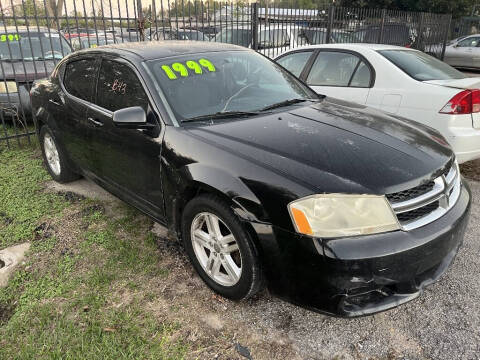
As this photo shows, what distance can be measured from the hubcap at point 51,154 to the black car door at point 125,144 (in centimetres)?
117

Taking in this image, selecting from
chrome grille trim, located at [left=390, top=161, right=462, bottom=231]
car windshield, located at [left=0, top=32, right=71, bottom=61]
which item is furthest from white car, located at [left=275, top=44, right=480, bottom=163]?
car windshield, located at [left=0, top=32, right=71, bottom=61]

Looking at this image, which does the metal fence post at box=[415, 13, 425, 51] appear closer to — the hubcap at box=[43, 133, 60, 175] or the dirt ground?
the dirt ground

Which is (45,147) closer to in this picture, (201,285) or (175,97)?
(175,97)

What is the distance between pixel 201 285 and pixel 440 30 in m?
14.8

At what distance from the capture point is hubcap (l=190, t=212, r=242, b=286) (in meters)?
2.43

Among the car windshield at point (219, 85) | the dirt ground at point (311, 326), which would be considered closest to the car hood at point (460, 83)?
the car windshield at point (219, 85)

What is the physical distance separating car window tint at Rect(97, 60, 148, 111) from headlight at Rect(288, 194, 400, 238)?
1523 mm

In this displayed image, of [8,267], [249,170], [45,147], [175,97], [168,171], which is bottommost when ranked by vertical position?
[8,267]

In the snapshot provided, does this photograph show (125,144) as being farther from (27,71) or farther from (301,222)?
Answer: (27,71)

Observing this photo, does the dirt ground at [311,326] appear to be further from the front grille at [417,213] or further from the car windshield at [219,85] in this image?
the car windshield at [219,85]

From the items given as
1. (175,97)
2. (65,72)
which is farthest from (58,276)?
(65,72)

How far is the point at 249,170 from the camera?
221 centimetres

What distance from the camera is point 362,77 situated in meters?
4.90

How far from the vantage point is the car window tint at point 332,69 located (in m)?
5.05
